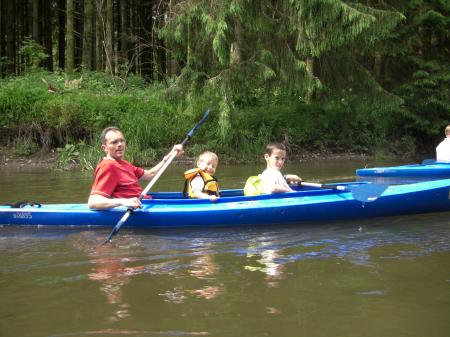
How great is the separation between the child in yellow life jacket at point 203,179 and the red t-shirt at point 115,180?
0.57 m

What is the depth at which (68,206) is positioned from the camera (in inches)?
236

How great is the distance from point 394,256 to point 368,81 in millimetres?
9289

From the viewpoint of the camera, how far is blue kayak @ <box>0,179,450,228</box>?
5.75 m

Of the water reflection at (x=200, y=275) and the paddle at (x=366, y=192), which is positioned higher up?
the paddle at (x=366, y=192)

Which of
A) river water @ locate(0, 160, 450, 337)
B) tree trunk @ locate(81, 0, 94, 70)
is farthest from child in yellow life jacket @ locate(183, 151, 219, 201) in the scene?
tree trunk @ locate(81, 0, 94, 70)

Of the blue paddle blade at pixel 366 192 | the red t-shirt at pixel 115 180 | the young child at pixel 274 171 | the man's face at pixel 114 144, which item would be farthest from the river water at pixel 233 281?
the man's face at pixel 114 144

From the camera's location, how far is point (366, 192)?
19.4 feet

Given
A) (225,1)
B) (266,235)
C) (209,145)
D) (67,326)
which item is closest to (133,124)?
(209,145)

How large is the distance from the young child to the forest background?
4.76 meters

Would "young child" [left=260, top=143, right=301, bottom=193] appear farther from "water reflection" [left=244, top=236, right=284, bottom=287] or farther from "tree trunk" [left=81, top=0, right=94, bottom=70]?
"tree trunk" [left=81, top=0, right=94, bottom=70]

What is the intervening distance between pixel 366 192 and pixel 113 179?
250 centimetres

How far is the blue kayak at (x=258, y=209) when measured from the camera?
5.75 meters

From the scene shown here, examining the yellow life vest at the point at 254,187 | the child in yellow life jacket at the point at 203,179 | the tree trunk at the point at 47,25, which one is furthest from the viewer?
the tree trunk at the point at 47,25

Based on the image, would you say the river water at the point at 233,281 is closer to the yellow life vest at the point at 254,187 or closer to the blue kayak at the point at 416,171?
the yellow life vest at the point at 254,187
